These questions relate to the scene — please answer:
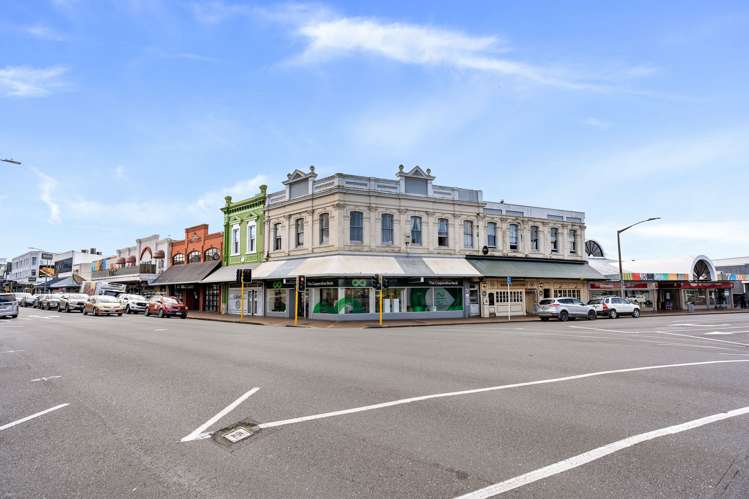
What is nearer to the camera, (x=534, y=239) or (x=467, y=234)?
(x=467, y=234)

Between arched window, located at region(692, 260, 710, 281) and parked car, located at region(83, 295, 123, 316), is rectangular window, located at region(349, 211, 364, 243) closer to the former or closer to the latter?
parked car, located at region(83, 295, 123, 316)

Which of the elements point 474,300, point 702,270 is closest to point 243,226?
point 474,300

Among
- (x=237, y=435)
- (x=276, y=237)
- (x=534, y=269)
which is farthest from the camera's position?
(x=534, y=269)

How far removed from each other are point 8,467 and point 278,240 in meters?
29.3

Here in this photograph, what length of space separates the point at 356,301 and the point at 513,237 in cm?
1522

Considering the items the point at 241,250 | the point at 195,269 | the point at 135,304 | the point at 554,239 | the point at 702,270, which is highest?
the point at 554,239

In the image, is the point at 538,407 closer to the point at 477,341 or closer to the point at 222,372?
the point at 222,372

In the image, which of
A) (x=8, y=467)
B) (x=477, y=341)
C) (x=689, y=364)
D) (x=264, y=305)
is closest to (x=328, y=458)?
(x=8, y=467)

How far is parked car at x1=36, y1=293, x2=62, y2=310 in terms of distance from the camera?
4124 centimetres

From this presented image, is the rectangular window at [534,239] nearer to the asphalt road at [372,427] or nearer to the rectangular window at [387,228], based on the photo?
the rectangular window at [387,228]

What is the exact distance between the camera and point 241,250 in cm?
3634

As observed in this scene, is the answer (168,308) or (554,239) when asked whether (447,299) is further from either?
(168,308)

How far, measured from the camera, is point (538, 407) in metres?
6.48

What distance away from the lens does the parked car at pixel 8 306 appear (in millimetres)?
29562
